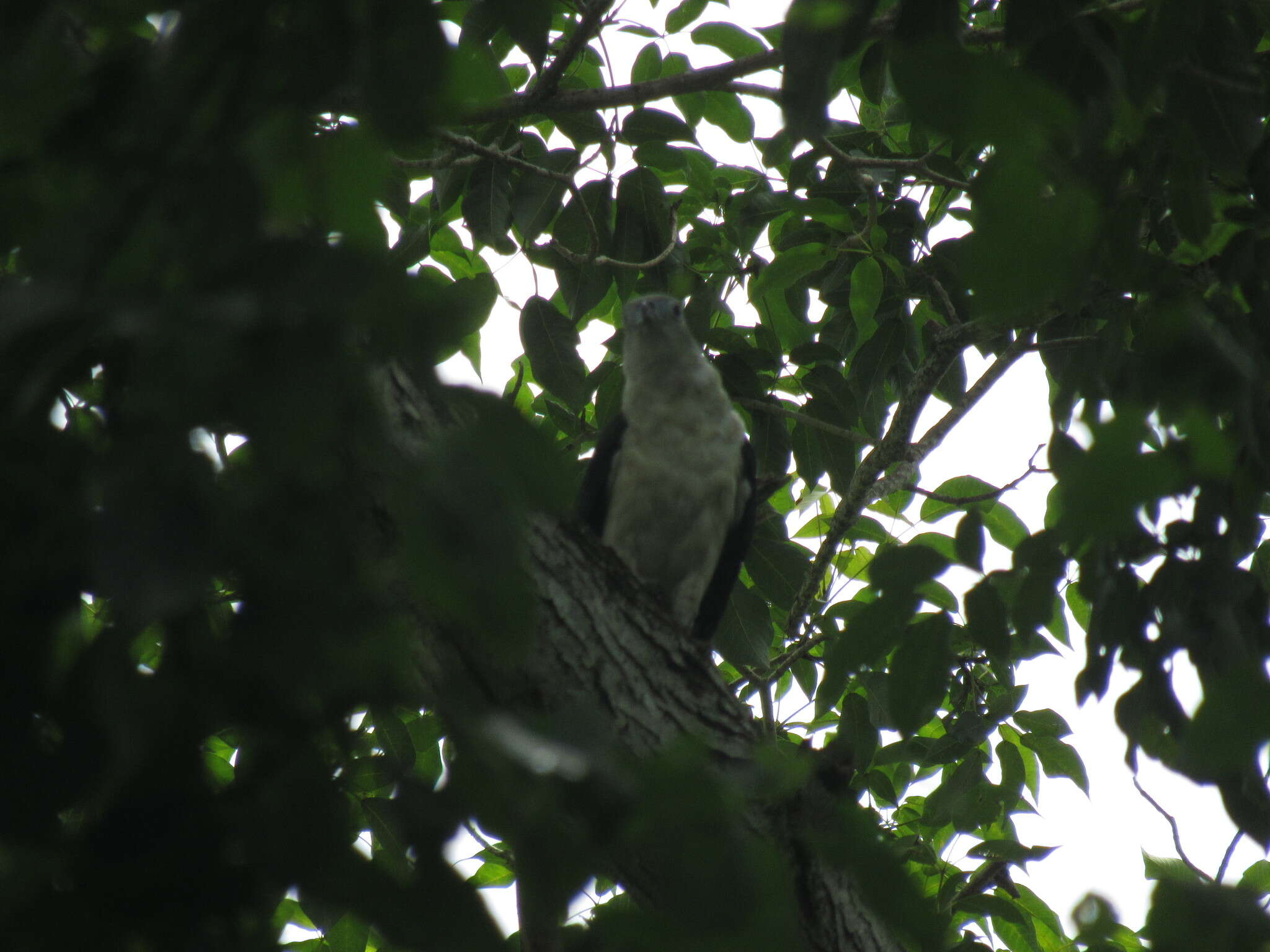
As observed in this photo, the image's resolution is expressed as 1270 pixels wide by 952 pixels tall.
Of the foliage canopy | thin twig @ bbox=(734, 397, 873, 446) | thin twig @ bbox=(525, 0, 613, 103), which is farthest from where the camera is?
thin twig @ bbox=(734, 397, 873, 446)

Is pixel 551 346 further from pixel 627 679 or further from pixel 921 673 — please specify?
pixel 921 673

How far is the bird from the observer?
4.26 metres

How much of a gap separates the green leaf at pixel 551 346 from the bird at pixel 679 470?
472 millimetres

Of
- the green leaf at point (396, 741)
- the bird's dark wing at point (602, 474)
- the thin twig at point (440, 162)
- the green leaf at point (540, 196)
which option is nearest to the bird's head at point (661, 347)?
the bird's dark wing at point (602, 474)

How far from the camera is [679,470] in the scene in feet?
14.1

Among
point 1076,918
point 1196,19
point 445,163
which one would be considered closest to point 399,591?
point 1076,918

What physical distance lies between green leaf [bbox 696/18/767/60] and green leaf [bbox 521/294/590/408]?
1.04 m

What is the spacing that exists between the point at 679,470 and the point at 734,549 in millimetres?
391

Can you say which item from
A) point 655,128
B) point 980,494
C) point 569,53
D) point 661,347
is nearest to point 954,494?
point 980,494

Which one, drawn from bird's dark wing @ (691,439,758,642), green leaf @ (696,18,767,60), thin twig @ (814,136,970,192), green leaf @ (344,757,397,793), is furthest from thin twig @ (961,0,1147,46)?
green leaf @ (344,757,397,793)

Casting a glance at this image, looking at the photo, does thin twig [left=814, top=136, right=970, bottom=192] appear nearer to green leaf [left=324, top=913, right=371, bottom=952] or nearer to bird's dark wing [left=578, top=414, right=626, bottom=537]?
bird's dark wing [left=578, top=414, right=626, bottom=537]

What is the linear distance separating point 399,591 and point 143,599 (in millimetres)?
789

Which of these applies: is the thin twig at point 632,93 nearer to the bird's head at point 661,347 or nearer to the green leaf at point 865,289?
the green leaf at point 865,289

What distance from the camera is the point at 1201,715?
0.89 meters
